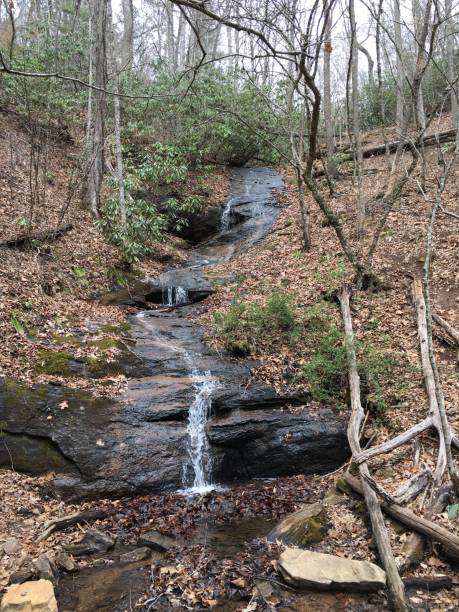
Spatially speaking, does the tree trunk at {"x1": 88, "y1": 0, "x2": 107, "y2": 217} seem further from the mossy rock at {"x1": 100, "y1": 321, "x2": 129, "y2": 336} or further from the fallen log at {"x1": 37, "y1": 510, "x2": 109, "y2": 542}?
the fallen log at {"x1": 37, "y1": 510, "x2": 109, "y2": 542}

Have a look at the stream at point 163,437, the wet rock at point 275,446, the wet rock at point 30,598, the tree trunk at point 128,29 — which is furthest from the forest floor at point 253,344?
the tree trunk at point 128,29

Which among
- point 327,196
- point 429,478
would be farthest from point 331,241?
point 429,478

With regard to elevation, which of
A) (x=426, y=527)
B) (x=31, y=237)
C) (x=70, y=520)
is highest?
(x=31, y=237)

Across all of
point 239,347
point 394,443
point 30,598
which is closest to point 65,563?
point 30,598

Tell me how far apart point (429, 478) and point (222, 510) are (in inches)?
110

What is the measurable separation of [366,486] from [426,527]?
953mm

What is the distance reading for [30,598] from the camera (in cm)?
410

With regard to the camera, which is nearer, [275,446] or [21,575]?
[21,575]

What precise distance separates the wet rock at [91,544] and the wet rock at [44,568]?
0.36 metres

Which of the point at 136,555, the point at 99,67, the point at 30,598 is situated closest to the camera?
the point at 30,598

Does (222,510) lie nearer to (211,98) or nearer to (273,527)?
(273,527)

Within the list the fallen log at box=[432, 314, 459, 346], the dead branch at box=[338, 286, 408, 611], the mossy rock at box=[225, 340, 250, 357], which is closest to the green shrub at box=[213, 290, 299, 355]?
the mossy rock at box=[225, 340, 250, 357]

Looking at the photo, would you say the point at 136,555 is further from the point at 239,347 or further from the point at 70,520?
the point at 239,347

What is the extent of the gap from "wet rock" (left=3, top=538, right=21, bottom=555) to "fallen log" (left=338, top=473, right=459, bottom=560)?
13.8 feet
